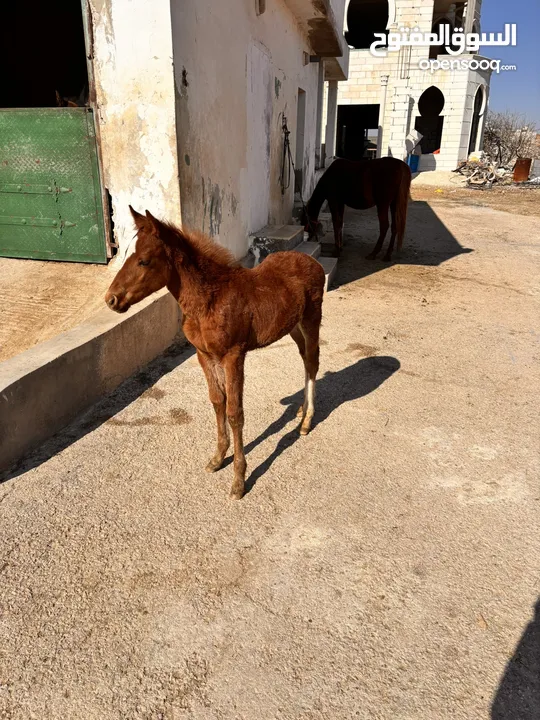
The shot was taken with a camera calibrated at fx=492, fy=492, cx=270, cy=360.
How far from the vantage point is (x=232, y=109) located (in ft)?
19.9

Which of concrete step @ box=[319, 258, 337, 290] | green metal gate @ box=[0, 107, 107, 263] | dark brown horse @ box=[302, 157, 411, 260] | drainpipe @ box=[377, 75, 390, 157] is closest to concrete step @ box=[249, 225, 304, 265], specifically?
concrete step @ box=[319, 258, 337, 290]

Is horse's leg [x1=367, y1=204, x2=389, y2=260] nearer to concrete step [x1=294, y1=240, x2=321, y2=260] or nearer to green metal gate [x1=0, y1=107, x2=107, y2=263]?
concrete step [x1=294, y1=240, x2=321, y2=260]

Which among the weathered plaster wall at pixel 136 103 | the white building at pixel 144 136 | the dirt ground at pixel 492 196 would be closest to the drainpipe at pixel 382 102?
the dirt ground at pixel 492 196

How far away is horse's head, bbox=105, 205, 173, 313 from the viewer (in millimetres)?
2533

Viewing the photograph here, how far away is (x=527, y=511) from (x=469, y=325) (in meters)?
3.46

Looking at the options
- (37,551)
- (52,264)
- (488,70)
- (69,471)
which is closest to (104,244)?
(52,264)

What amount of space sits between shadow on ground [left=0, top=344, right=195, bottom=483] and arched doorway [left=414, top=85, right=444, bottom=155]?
3099 cm

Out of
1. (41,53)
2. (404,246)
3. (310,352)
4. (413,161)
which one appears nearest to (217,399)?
(310,352)

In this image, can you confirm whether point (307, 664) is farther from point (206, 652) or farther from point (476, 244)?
point (476, 244)

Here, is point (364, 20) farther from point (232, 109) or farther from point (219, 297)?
point (219, 297)

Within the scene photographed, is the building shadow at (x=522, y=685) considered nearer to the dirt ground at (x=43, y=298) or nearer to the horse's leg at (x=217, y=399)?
the horse's leg at (x=217, y=399)

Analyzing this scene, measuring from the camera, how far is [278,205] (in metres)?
9.27

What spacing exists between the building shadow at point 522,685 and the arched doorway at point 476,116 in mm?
30681

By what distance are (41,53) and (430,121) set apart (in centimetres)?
2878
